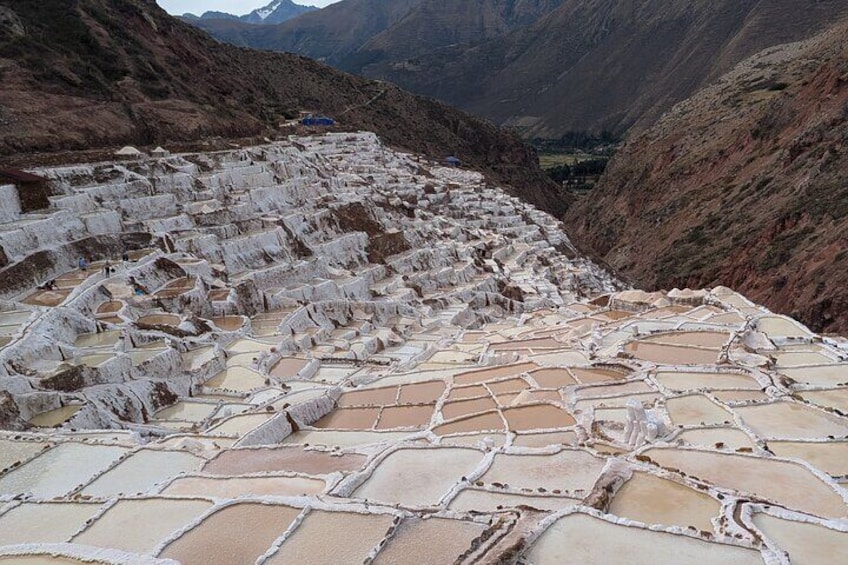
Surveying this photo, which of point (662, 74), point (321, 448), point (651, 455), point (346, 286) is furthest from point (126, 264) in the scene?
point (662, 74)

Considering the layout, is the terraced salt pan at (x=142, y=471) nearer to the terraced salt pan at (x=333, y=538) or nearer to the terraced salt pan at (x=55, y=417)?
the terraced salt pan at (x=55, y=417)

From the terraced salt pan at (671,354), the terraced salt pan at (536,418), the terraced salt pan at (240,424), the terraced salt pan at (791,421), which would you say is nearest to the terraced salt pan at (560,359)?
the terraced salt pan at (671,354)

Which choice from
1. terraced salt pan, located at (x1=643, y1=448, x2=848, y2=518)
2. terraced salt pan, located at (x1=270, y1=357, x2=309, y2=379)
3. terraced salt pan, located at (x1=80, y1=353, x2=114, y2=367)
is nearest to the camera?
terraced salt pan, located at (x1=643, y1=448, x2=848, y2=518)

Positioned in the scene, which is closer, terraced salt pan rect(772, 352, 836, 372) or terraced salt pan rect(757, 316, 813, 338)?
terraced salt pan rect(772, 352, 836, 372)

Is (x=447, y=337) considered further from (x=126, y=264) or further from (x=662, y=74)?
(x=662, y=74)

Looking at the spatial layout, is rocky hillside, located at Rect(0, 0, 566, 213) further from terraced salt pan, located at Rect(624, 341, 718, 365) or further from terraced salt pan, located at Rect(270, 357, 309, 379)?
terraced salt pan, located at Rect(624, 341, 718, 365)

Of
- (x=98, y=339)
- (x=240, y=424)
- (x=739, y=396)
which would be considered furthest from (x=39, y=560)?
(x=739, y=396)

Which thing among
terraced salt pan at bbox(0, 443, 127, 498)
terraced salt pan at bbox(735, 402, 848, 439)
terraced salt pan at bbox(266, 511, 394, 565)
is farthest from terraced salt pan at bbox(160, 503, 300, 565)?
terraced salt pan at bbox(735, 402, 848, 439)
